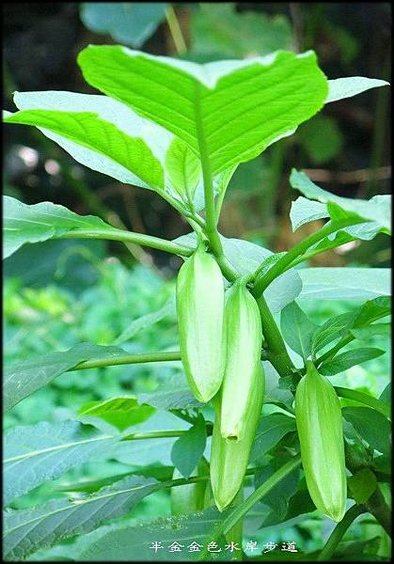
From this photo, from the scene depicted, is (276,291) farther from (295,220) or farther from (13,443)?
(13,443)

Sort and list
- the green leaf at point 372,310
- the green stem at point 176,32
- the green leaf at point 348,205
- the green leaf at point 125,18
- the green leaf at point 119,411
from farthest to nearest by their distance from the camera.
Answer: the green stem at point 176,32 → the green leaf at point 125,18 → the green leaf at point 119,411 → the green leaf at point 372,310 → the green leaf at point 348,205

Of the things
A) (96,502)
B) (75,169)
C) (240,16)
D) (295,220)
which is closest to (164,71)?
(295,220)

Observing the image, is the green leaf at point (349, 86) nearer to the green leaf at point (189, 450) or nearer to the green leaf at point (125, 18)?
the green leaf at point (189, 450)

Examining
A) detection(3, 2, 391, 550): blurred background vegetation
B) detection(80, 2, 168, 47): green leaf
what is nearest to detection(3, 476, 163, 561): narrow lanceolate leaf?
detection(3, 2, 391, 550): blurred background vegetation

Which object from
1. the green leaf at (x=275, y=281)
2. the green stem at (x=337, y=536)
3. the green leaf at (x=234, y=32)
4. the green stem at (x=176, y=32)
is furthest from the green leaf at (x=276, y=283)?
the green stem at (x=176, y=32)

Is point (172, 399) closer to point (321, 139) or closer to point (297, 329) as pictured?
point (297, 329)

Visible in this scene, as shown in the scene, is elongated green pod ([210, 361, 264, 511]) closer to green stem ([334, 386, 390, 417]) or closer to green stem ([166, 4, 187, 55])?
green stem ([334, 386, 390, 417])
